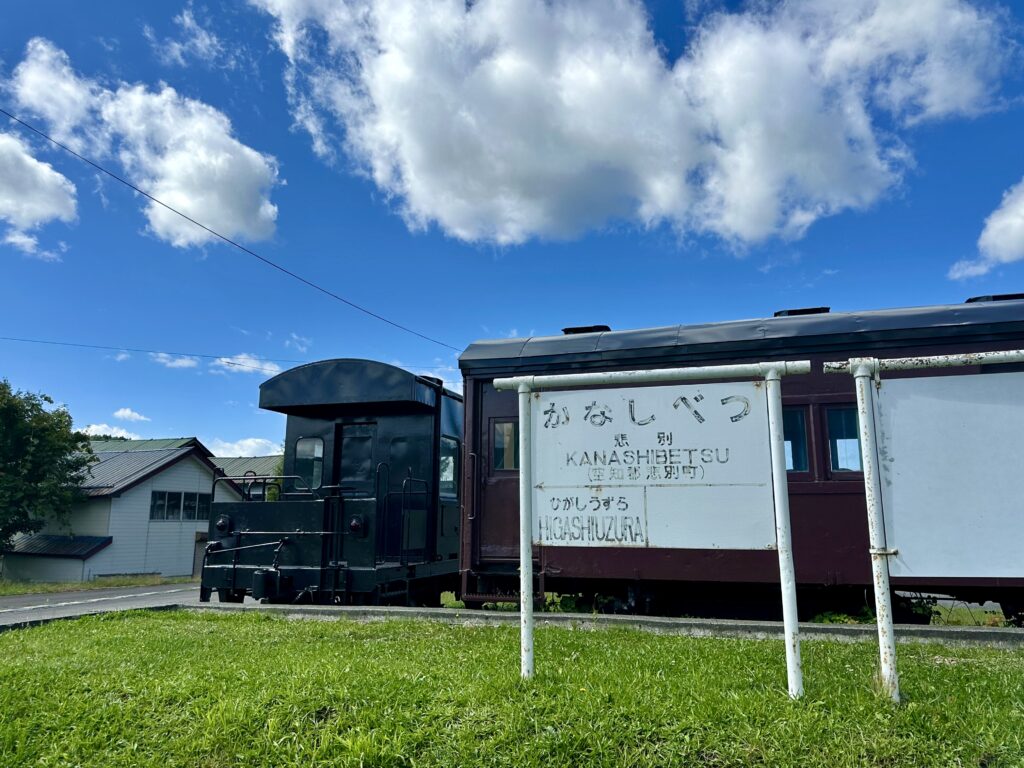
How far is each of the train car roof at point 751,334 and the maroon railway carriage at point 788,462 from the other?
1 cm

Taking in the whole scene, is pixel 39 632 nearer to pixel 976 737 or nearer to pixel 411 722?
pixel 411 722

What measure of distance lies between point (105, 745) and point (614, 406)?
11.6ft

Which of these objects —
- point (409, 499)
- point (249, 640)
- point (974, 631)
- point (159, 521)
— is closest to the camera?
point (974, 631)

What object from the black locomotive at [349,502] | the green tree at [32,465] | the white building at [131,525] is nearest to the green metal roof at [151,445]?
the white building at [131,525]

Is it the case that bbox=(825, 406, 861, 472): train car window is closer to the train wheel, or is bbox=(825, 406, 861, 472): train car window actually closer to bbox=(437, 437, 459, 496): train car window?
the train wheel

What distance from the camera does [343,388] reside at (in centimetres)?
971

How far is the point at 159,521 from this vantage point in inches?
1101

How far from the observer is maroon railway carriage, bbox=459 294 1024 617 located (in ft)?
23.1

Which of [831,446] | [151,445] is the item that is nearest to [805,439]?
[831,446]

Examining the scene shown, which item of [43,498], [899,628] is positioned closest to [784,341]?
[899,628]

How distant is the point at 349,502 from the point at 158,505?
22541 mm

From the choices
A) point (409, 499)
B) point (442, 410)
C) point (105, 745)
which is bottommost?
point (105, 745)

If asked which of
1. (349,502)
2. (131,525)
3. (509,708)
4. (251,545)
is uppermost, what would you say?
(349,502)

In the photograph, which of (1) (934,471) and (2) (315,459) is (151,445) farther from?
(1) (934,471)
